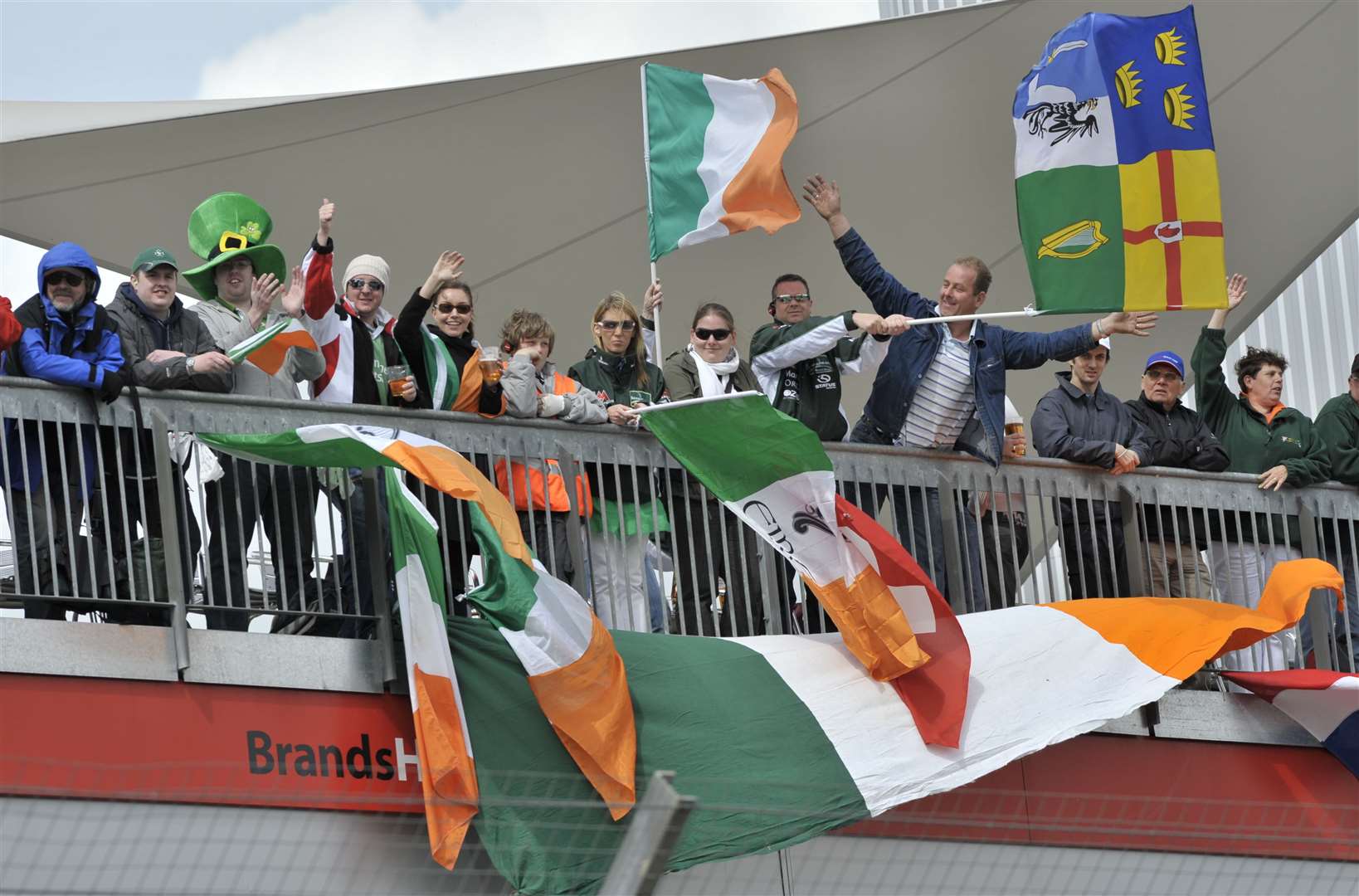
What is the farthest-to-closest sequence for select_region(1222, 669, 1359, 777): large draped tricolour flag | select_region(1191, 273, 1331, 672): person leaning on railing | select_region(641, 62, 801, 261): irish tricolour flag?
select_region(641, 62, 801, 261): irish tricolour flag
select_region(1191, 273, 1331, 672): person leaning on railing
select_region(1222, 669, 1359, 777): large draped tricolour flag

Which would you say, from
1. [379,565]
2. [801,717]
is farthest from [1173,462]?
[379,565]

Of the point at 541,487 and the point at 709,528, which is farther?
the point at 709,528

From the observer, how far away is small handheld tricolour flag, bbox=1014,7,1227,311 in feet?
37.9

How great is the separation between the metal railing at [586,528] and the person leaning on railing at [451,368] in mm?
33

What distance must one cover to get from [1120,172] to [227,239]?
5.00 metres

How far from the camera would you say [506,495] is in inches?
391

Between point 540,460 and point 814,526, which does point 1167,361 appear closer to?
point 814,526

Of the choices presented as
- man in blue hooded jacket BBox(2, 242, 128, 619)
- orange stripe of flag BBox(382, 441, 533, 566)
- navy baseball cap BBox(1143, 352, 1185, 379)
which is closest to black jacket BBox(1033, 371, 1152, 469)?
navy baseball cap BBox(1143, 352, 1185, 379)

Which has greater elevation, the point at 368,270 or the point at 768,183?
the point at 768,183

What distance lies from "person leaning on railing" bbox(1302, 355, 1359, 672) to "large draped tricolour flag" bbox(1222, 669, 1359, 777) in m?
0.41

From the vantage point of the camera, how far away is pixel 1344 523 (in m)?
12.2

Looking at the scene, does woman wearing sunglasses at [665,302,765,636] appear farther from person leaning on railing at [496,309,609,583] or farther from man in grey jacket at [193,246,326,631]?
man in grey jacket at [193,246,326,631]

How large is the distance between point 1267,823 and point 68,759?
6.32 metres

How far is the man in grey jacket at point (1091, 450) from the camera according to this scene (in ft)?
37.3
